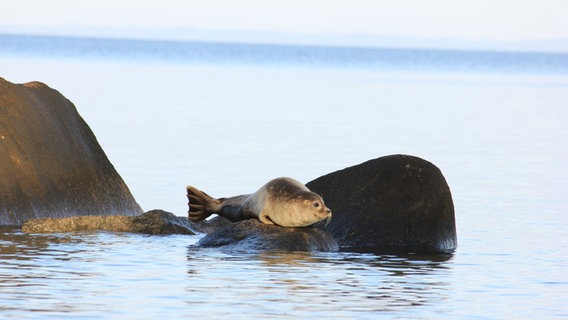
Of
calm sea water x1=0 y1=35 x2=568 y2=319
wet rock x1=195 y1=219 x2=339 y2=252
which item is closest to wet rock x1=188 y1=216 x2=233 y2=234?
calm sea water x1=0 y1=35 x2=568 y2=319

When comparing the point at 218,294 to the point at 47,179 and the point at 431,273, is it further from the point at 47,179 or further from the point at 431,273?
the point at 47,179

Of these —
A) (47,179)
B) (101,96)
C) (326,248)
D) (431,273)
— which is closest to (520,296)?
(431,273)

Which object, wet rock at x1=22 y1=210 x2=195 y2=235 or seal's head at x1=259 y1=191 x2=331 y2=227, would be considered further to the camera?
wet rock at x1=22 y1=210 x2=195 y2=235

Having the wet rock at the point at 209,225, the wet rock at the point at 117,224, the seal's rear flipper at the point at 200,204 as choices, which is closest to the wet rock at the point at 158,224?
the wet rock at the point at 117,224

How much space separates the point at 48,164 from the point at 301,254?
4017mm

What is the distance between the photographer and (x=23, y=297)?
40.9 feet

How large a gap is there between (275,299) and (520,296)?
271 centimetres

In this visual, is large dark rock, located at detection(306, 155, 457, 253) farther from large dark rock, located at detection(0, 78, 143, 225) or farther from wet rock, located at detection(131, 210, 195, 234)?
large dark rock, located at detection(0, 78, 143, 225)

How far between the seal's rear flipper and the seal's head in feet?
4.12

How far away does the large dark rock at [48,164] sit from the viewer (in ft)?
55.6

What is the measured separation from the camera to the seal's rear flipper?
1647cm

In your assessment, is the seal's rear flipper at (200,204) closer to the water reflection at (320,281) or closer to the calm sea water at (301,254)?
the calm sea water at (301,254)

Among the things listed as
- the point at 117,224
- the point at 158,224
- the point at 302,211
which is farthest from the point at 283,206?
the point at 117,224

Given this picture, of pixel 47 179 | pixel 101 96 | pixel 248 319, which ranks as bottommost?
pixel 248 319
